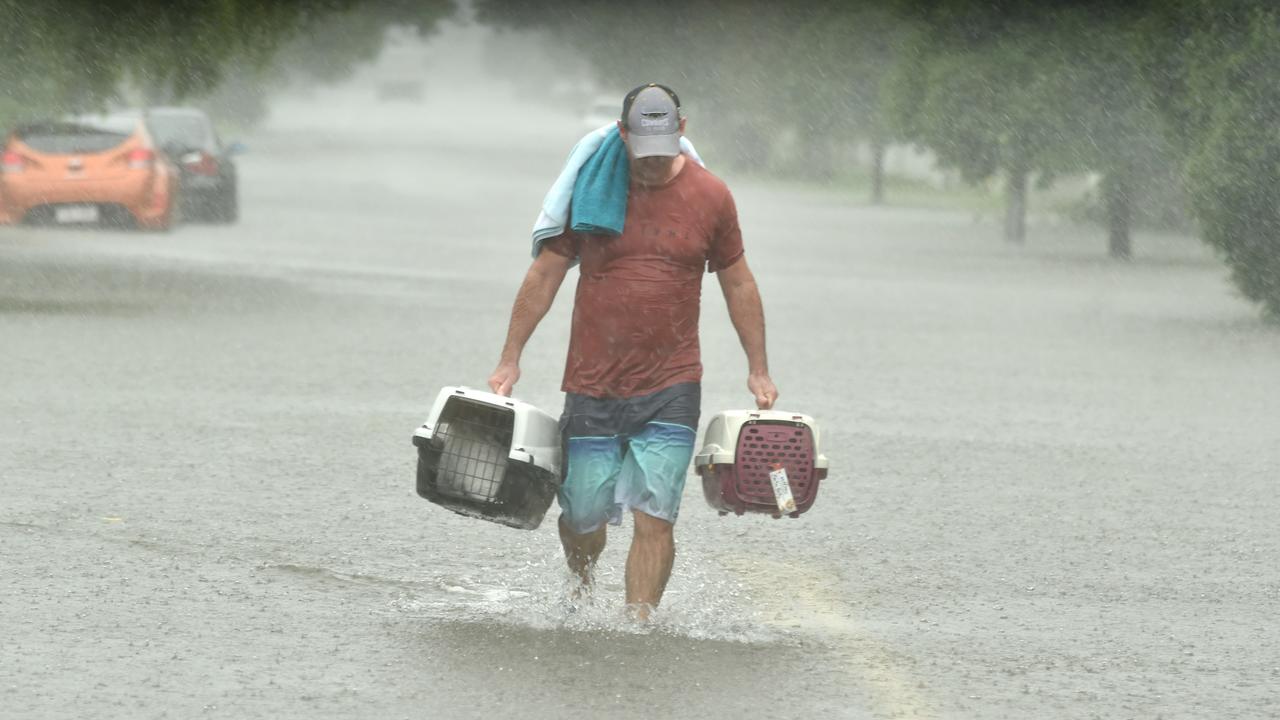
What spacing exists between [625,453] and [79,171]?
60.2 feet

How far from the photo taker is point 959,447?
11.8 m

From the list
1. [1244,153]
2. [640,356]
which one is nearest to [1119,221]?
[1244,153]

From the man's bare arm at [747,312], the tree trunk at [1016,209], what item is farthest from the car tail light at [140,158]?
the man's bare arm at [747,312]

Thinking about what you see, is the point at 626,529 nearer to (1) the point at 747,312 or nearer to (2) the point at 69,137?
(1) the point at 747,312

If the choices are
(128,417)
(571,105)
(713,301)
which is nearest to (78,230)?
(713,301)

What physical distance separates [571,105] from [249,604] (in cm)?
13646

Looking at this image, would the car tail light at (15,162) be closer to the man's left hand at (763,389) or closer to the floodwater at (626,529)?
the floodwater at (626,529)

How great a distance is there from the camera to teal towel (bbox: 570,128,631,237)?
6910 millimetres

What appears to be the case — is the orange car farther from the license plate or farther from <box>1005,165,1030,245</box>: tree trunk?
<box>1005,165,1030,245</box>: tree trunk

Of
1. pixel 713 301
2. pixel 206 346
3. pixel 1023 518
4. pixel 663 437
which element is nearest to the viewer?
pixel 663 437

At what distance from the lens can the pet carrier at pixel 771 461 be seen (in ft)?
22.7

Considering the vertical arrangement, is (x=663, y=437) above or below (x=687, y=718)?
above

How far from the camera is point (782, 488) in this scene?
22.7 ft

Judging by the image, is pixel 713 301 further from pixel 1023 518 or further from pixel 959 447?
pixel 1023 518
